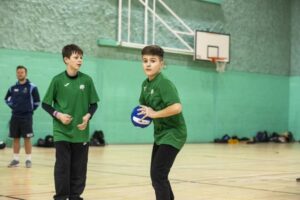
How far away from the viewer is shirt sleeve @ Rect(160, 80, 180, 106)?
5.10m

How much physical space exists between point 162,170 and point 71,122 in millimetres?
1306

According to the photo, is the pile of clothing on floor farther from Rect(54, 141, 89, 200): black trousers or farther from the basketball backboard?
Rect(54, 141, 89, 200): black trousers

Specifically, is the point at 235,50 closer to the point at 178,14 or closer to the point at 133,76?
the point at 178,14

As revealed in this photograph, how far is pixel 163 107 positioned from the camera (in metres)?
5.19

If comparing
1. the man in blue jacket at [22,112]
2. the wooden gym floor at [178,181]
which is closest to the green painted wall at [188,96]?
the wooden gym floor at [178,181]

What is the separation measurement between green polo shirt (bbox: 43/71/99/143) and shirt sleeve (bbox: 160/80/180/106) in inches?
46.8

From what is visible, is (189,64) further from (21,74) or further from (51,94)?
(51,94)

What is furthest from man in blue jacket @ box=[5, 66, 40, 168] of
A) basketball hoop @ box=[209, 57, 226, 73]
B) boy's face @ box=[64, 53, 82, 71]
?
basketball hoop @ box=[209, 57, 226, 73]

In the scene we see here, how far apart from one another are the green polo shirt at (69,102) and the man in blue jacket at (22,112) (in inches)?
188

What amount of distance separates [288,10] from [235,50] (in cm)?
447

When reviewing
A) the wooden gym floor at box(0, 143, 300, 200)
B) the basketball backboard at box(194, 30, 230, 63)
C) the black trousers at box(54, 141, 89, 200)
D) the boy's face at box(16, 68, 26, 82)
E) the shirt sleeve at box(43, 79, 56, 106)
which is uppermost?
the basketball backboard at box(194, 30, 230, 63)

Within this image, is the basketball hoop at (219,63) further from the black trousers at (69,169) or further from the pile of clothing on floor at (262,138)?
the black trousers at (69,169)

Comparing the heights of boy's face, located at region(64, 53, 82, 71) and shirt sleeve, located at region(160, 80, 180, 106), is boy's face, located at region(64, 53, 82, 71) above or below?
above

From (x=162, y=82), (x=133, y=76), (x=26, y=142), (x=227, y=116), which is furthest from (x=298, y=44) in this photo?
(x=162, y=82)
